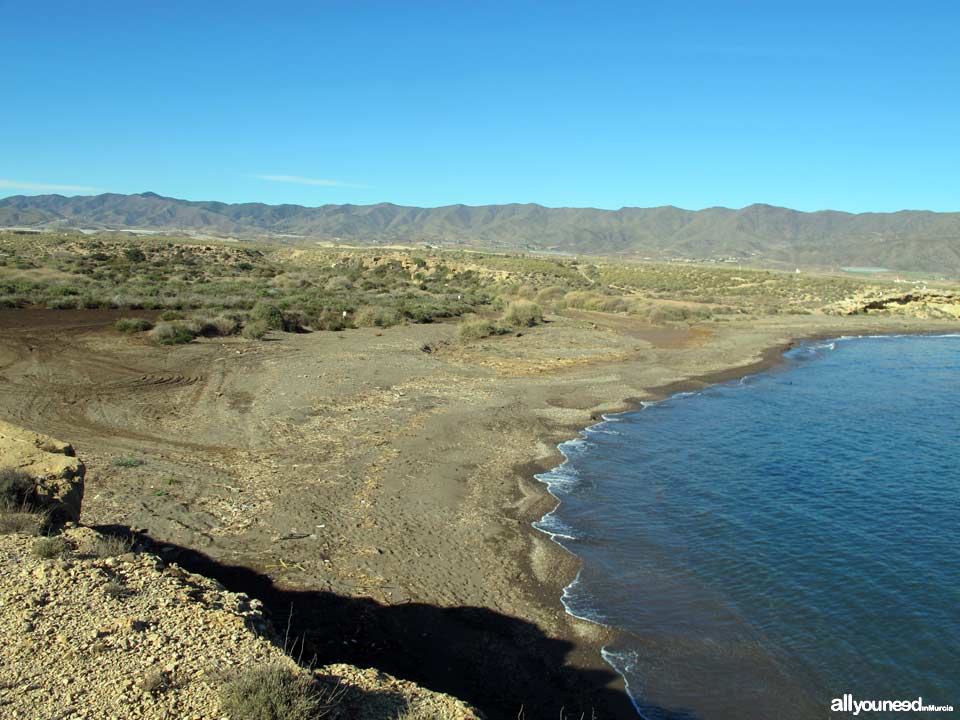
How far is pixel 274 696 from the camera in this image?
5141 millimetres

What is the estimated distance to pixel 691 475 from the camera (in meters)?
16.4

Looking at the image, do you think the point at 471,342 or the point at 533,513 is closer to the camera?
the point at 533,513

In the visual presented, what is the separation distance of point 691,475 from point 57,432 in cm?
1386

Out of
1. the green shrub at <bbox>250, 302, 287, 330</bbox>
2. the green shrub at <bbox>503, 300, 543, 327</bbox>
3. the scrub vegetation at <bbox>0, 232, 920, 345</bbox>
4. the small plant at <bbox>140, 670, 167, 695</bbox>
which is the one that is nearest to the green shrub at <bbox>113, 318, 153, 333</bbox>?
the scrub vegetation at <bbox>0, 232, 920, 345</bbox>

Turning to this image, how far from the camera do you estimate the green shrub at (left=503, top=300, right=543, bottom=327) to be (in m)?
42.1

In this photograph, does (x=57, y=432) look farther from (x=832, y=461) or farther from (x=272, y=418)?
(x=832, y=461)

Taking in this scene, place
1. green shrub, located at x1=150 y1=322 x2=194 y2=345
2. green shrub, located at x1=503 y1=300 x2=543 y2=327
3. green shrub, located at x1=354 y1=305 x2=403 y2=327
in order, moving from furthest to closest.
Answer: green shrub, located at x1=503 y1=300 x2=543 y2=327 < green shrub, located at x1=354 y1=305 x2=403 y2=327 < green shrub, located at x1=150 y1=322 x2=194 y2=345

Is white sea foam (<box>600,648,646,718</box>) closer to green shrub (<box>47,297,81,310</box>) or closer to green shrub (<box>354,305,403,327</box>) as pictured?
green shrub (<box>354,305,403,327</box>)

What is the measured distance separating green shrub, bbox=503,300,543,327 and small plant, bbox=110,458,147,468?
2957 cm

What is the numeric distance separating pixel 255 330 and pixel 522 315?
16671 millimetres

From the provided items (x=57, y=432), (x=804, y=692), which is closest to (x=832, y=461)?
(x=804, y=692)

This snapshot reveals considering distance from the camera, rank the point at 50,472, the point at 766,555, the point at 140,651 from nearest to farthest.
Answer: the point at 140,651
the point at 50,472
the point at 766,555

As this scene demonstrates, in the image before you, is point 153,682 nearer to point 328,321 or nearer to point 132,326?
point 132,326

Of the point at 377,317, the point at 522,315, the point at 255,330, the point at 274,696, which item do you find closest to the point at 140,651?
the point at 274,696
